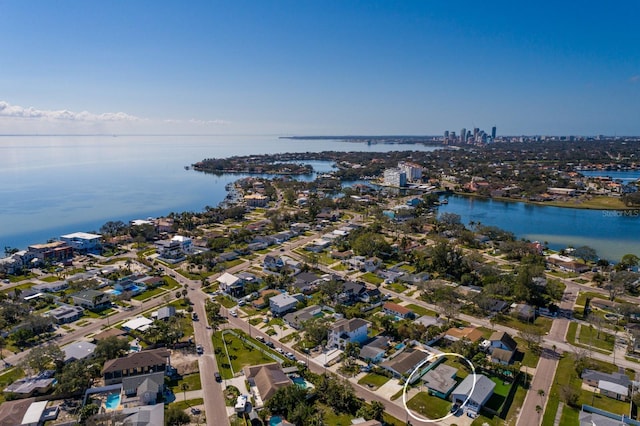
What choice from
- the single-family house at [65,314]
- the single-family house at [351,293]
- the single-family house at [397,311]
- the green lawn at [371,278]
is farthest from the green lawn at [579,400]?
the single-family house at [65,314]

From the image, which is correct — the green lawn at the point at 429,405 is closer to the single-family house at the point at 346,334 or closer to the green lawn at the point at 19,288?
the single-family house at the point at 346,334

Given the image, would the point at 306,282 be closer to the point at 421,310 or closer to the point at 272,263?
the point at 272,263

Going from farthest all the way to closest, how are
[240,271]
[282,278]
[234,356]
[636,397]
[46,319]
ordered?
[240,271] → [282,278] → [46,319] → [234,356] → [636,397]

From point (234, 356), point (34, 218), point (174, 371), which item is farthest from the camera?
point (34, 218)

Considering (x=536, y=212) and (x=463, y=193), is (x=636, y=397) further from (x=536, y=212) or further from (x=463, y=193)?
(x=463, y=193)

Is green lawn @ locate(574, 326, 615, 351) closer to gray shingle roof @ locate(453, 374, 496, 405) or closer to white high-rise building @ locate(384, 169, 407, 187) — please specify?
gray shingle roof @ locate(453, 374, 496, 405)

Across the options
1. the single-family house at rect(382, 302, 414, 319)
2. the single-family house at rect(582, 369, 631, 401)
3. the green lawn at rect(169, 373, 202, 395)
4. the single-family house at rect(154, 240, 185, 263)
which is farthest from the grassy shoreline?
the green lawn at rect(169, 373, 202, 395)

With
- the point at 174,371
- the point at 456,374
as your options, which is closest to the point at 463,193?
the point at 456,374

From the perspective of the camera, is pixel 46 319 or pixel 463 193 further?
pixel 463 193

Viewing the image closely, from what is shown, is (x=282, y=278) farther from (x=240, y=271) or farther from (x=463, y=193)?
(x=463, y=193)
